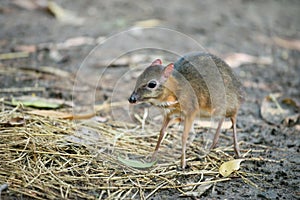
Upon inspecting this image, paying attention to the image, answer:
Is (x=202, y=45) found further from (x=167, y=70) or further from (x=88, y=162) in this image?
(x=88, y=162)

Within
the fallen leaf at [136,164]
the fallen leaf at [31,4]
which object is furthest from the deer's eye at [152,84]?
the fallen leaf at [31,4]

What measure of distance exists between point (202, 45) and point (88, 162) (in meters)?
3.64

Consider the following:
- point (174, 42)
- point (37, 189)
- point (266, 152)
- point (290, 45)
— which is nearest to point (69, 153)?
point (37, 189)

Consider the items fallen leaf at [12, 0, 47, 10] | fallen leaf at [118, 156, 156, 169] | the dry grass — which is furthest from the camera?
fallen leaf at [12, 0, 47, 10]

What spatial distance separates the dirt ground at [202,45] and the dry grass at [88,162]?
0.20 meters

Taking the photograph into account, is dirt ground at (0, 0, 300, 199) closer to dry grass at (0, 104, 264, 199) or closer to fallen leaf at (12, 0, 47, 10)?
fallen leaf at (12, 0, 47, 10)

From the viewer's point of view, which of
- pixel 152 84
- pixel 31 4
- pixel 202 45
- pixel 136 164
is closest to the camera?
pixel 152 84

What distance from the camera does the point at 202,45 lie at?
6.71 metres

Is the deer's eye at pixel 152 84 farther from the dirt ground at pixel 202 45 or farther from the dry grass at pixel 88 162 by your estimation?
the dirt ground at pixel 202 45

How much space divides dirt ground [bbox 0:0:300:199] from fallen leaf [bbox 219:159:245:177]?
10cm

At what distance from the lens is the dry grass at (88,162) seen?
3.19 m

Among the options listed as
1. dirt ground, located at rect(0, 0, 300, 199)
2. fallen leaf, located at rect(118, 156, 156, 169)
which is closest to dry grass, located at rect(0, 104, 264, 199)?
fallen leaf, located at rect(118, 156, 156, 169)

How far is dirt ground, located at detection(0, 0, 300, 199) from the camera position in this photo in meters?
3.86

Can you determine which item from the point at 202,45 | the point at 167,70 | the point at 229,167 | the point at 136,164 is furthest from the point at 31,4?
the point at 229,167
